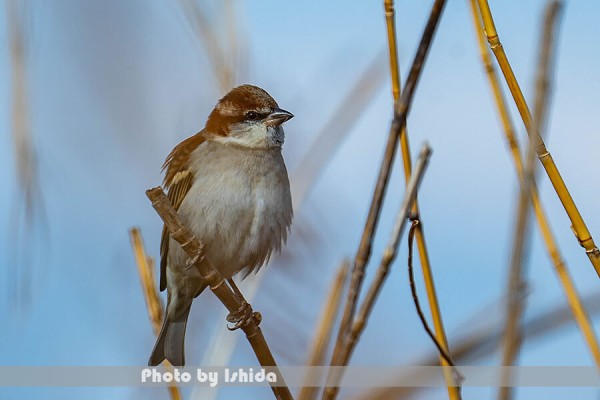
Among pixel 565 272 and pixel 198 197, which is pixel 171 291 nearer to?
pixel 198 197

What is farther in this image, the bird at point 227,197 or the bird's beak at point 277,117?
the bird's beak at point 277,117

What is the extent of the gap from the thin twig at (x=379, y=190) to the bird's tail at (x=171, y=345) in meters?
1.50

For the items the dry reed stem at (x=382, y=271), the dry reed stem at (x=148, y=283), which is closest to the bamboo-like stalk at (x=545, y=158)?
the dry reed stem at (x=382, y=271)

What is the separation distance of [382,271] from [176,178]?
2089 millimetres

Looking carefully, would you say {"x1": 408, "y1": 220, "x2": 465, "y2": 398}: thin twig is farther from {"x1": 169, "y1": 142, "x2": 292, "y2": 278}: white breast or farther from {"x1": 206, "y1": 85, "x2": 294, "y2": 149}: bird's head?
{"x1": 206, "y1": 85, "x2": 294, "y2": 149}: bird's head

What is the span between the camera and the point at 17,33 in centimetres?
239

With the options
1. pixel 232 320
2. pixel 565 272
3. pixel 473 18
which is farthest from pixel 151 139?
pixel 565 272

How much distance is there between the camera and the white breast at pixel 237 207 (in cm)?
290

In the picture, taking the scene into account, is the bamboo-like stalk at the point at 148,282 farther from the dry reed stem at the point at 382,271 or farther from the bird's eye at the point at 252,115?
the bird's eye at the point at 252,115

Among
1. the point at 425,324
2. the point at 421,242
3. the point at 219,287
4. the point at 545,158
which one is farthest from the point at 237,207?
the point at 425,324

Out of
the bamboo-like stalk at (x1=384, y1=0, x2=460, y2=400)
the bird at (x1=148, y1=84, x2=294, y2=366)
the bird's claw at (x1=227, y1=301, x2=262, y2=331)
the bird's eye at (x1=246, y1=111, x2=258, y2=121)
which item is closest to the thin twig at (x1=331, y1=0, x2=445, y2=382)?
the bamboo-like stalk at (x1=384, y1=0, x2=460, y2=400)

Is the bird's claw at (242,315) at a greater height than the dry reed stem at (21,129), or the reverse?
the dry reed stem at (21,129)

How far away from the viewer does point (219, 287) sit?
218 centimetres

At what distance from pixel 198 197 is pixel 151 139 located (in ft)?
0.93
